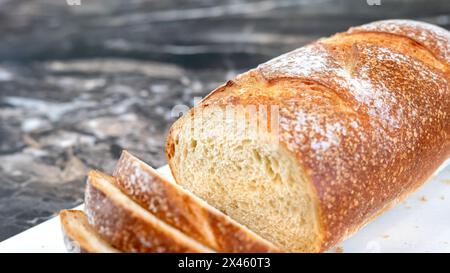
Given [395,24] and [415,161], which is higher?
[395,24]

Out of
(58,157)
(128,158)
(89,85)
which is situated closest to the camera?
(128,158)

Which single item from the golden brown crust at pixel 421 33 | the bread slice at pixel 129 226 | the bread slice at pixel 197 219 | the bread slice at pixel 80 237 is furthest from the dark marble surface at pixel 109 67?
the golden brown crust at pixel 421 33

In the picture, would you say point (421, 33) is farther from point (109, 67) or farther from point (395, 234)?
point (109, 67)

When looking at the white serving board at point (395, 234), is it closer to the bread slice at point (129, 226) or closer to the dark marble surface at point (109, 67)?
the dark marble surface at point (109, 67)

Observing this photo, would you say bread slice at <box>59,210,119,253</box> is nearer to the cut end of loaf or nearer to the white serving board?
the white serving board
